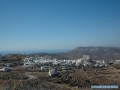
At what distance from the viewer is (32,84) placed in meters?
35.2

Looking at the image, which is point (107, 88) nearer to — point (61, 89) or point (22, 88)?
point (61, 89)

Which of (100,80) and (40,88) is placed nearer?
(40,88)

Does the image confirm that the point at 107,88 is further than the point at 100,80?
No

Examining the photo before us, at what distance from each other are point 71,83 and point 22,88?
35.1ft

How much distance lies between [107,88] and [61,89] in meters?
6.47

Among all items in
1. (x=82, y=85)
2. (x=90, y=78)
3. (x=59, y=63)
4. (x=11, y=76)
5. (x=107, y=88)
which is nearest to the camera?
(x=107, y=88)

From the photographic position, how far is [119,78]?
44.9 metres

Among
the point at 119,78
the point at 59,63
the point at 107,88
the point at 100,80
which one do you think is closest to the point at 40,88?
the point at 107,88

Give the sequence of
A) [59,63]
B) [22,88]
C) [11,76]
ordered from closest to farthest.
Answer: [22,88], [11,76], [59,63]

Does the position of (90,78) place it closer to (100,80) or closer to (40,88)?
(100,80)

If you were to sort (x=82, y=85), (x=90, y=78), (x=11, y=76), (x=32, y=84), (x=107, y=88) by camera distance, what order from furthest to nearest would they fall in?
(x=90, y=78) < (x=11, y=76) < (x=82, y=85) < (x=32, y=84) < (x=107, y=88)

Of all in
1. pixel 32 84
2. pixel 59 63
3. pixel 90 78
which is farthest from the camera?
pixel 59 63

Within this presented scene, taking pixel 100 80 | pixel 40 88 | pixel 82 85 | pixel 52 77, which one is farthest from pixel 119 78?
pixel 40 88

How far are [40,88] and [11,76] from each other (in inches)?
422
